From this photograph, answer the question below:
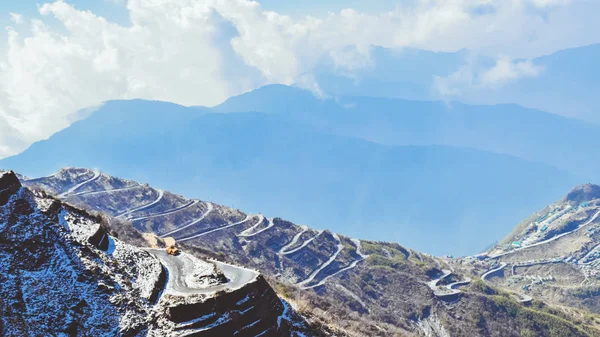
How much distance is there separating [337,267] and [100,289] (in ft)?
347

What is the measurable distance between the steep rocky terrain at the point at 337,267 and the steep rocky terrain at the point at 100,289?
41.0 m

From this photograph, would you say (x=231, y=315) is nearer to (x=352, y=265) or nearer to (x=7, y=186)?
(x=7, y=186)

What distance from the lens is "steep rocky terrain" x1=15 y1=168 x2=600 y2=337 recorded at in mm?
108500

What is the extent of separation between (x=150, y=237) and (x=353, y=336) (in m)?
42.3

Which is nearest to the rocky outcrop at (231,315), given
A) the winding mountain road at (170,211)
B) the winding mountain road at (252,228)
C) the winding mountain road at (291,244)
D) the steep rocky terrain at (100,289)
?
the steep rocky terrain at (100,289)

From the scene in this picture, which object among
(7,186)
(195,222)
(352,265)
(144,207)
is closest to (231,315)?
(7,186)

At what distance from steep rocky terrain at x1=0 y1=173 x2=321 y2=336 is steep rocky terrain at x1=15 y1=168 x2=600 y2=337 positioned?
41.0 meters

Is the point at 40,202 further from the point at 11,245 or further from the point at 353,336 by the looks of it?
the point at 353,336

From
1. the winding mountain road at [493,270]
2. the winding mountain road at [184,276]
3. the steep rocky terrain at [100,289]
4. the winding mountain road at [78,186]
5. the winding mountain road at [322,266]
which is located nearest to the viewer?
the steep rocky terrain at [100,289]

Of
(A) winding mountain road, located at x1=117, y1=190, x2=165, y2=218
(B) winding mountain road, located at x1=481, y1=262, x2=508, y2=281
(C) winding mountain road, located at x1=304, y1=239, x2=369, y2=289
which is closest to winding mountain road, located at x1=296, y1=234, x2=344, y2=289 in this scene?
(C) winding mountain road, located at x1=304, y1=239, x2=369, y2=289

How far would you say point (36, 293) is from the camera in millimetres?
33000

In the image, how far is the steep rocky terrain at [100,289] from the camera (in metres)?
32.4

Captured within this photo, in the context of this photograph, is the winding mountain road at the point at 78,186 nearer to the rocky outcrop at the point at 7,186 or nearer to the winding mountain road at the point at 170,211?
the winding mountain road at the point at 170,211

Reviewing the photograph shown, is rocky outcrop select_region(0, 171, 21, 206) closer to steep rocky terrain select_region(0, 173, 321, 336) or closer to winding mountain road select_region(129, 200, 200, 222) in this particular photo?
steep rocky terrain select_region(0, 173, 321, 336)
